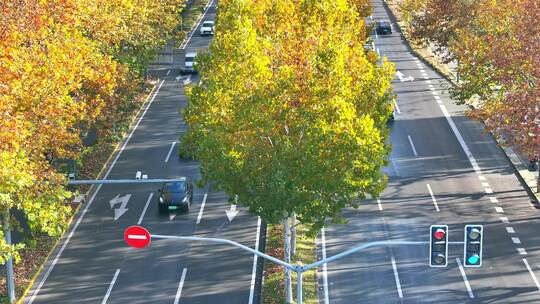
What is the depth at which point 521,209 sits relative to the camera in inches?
2044

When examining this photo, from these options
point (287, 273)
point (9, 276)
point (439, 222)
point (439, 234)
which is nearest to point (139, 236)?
point (287, 273)

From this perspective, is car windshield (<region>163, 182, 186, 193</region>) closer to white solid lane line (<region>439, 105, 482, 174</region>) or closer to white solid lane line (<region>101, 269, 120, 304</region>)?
white solid lane line (<region>101, 269, 120, 304</region>)

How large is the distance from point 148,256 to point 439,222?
14411mm

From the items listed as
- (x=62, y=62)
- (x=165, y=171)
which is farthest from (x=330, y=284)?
(x=165, y=171)

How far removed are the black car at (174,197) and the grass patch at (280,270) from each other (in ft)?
17.2

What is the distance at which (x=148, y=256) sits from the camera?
154ft

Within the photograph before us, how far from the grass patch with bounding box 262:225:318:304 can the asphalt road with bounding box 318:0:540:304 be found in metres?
0.59

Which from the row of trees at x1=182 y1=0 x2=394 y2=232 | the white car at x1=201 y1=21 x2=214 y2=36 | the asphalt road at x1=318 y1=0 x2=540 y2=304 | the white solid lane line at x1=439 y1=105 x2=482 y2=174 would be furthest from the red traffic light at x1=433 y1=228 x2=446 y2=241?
the white car at x1=201 y1=21 x2=214 y2=36

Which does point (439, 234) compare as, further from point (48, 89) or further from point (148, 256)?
point (148, 256)

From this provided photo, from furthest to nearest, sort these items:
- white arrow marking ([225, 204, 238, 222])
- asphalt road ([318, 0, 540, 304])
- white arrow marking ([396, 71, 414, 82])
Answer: white arrow marking ([396, 71, 414, 82]) < white arrow marking ([225, 204, 238, 222]) < asphalt road ([318, 0, 540, 304])

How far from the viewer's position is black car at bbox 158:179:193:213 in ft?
171

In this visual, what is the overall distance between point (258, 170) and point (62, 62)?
1081cm

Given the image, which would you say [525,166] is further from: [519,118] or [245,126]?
[245,126]

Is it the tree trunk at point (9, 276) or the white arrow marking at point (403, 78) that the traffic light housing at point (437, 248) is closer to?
the tree trunk at point (9, 276)
